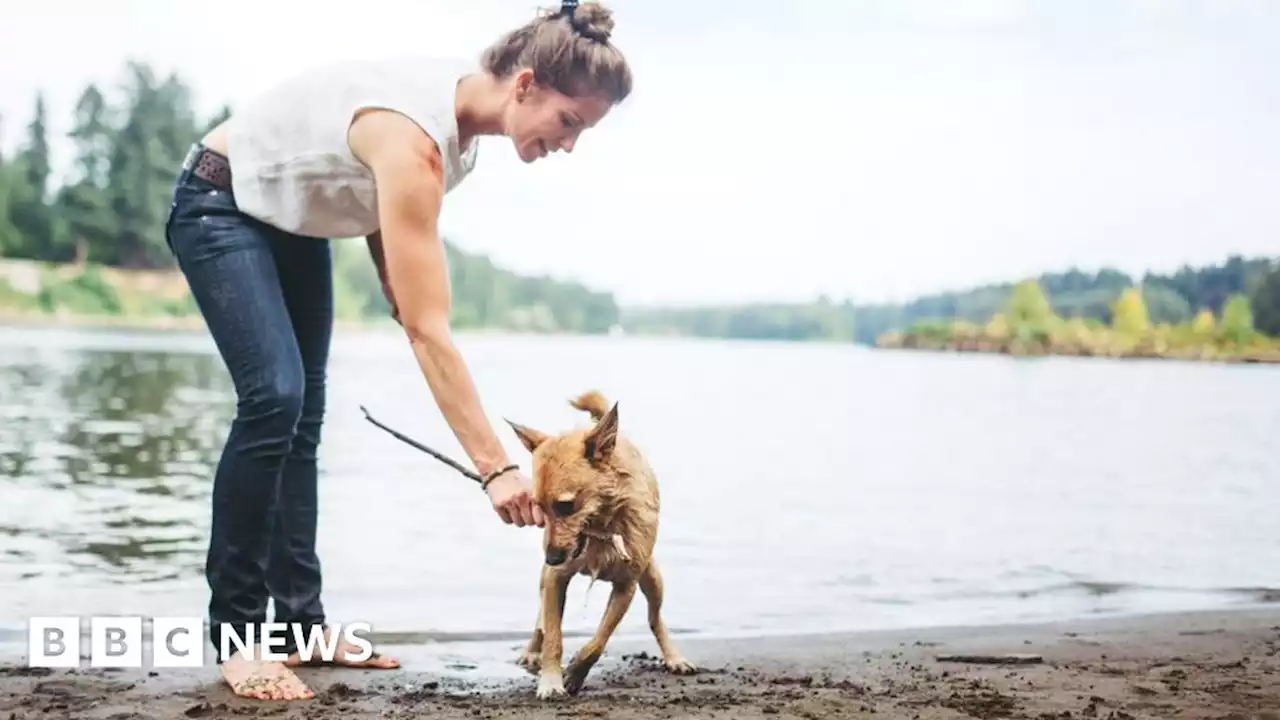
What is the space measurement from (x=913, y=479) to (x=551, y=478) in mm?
4872

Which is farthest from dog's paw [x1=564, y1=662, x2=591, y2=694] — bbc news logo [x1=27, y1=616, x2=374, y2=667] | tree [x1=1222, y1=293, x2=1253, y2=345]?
tree [x1=1222, y1=293, x2=1253, y2=345]

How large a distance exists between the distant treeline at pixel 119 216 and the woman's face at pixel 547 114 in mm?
15357

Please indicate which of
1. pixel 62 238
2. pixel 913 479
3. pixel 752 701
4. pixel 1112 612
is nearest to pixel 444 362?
pixel 752 701

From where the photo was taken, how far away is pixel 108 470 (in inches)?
206

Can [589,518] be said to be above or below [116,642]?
above

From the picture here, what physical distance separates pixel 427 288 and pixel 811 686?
0.92 metres

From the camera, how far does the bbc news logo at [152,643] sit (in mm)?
2379

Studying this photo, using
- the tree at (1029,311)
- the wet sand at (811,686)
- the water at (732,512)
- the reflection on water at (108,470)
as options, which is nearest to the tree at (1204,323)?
the water at (732,512)

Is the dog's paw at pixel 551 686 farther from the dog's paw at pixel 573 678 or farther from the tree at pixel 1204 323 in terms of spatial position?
the tree at pixel 1204 323

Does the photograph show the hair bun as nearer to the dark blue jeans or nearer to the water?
the dark blue jeans

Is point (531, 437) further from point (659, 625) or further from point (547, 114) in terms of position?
point (659, 625)

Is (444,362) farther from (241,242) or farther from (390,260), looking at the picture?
(241,242)

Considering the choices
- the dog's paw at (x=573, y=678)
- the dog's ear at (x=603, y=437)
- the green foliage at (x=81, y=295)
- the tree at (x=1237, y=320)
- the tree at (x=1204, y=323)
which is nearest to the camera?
the dog's ear at (x=603, y=437)

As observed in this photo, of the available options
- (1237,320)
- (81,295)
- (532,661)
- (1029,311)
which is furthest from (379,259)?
(81,295)
